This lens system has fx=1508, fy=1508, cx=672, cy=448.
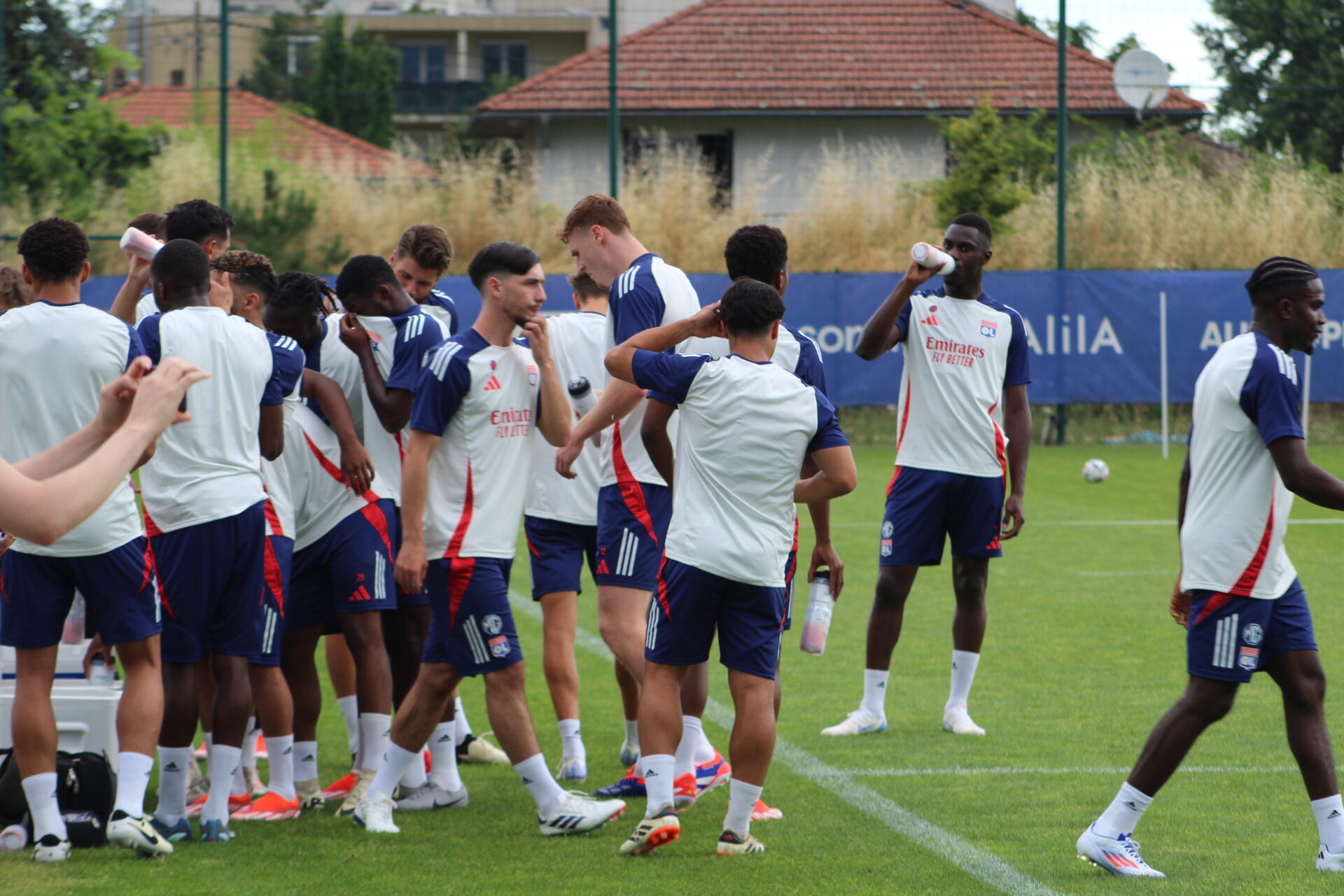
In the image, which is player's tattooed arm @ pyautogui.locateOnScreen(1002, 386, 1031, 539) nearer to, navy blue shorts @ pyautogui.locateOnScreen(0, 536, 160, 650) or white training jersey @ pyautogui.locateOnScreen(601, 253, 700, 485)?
white training jersey @ pyautogui.locateOnScreen(601, 253, 700, 485)

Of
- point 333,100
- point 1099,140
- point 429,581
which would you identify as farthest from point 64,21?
point 429,581

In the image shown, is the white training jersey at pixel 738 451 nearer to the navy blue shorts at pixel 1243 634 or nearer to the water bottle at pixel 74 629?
the navy blue shorts at pixel 1243 634

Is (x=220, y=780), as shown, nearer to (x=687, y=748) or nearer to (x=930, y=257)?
(x=687, y=748)

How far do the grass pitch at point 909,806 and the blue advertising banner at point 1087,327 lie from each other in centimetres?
1085

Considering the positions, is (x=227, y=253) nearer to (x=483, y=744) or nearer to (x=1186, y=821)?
(x=483, y=744)

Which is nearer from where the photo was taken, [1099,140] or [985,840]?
Answer: [985,840]

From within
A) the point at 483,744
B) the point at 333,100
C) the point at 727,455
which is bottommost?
the point at 483,744

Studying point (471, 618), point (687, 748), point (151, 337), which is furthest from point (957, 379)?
point (151, 337)

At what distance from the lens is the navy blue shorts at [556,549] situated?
6.32m

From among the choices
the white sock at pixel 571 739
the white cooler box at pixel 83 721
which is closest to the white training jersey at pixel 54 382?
the white cooler box at pixel 83 721

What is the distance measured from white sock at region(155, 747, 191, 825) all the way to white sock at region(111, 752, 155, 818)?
23 centimetres

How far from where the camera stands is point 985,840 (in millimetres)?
5113

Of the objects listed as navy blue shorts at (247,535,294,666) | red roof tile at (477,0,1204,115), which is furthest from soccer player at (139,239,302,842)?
red roof tile at (477,0,1204,115)

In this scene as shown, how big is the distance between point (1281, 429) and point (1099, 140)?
82.1 ft
